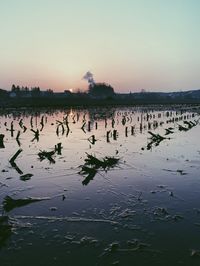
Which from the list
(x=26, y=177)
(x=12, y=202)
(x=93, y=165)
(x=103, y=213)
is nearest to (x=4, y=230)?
(x=12, y=202)

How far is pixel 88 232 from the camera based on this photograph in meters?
10.3

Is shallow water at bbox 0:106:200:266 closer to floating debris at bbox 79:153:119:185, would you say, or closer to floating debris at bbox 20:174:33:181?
floating debris at bbox 20:174:33:181

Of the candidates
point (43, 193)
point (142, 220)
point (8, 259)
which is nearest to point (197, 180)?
point (142, 220)

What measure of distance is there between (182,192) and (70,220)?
549 centimetres

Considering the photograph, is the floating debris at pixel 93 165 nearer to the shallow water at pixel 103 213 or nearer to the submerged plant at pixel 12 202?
the shallow water at pixel 103 213

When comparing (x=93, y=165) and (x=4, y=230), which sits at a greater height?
(x=93, y=165)

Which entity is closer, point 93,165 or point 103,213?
point 103,213

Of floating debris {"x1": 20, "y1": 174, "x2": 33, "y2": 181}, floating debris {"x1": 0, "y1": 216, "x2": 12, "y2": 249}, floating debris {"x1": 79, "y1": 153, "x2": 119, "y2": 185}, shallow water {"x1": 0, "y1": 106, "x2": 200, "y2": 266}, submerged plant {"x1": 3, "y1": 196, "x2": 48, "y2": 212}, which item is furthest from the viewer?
floating debris {"x1": 79, "y1": 153, "x2": 119, "y2": 185}

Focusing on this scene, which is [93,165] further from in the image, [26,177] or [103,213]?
[103,213]

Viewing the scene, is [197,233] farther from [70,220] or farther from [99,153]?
[99,153]

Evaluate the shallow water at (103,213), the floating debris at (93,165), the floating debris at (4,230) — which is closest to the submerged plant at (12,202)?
the shallow water at (103,213)

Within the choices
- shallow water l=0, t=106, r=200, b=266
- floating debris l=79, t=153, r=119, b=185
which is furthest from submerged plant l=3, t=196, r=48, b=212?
floating debris l=79, t=153, r=119, b=185

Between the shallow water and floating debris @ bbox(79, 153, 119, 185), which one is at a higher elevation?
floating debris @ bbox(79, 153, 119, 185)

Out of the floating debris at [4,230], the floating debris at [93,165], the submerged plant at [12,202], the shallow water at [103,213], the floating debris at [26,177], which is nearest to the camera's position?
the shallow water at [103,213]
